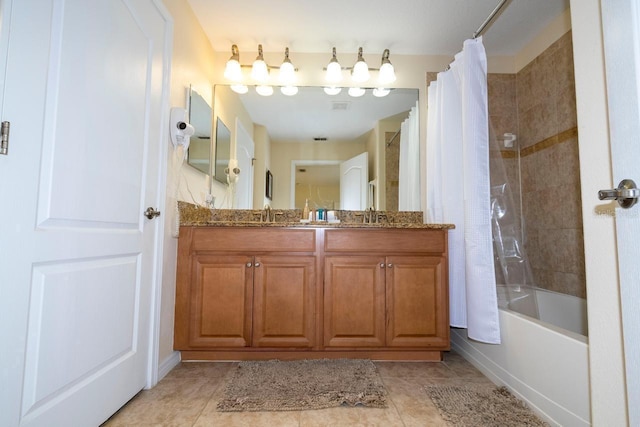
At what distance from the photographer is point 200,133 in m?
2.02

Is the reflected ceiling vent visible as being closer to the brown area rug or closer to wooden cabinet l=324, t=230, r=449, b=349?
wooden cabinet l=324, t=230, r=449, b=349

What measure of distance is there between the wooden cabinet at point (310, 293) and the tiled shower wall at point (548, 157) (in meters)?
0.87

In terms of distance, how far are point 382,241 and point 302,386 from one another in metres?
0.89

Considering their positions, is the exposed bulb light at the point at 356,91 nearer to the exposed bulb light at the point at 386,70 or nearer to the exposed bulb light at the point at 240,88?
the exposed bulb light at the point at 386,70

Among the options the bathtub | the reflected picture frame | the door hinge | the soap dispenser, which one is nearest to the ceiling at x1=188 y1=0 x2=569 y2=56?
the reflected picture frame

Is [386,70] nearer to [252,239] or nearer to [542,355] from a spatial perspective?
[252,239]

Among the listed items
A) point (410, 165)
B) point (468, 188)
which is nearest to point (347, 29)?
point (410, 165)

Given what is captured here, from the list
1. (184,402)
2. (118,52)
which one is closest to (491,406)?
(184,402)

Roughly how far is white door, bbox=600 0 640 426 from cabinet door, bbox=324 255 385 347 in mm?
1077

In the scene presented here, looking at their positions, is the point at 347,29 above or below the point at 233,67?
above

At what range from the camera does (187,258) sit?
1.74 m

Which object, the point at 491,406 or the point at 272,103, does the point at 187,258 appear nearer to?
the point at 272,103

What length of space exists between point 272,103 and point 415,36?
1.20 meters

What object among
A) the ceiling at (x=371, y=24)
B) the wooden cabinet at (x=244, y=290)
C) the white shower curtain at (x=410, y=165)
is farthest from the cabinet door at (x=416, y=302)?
the ceiling at (x=371, y=24)
